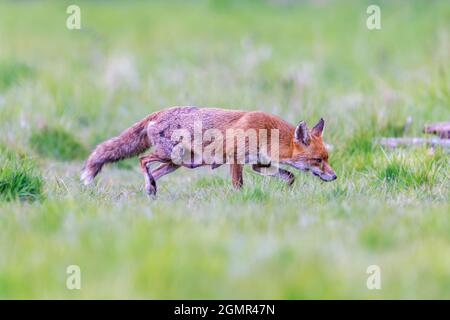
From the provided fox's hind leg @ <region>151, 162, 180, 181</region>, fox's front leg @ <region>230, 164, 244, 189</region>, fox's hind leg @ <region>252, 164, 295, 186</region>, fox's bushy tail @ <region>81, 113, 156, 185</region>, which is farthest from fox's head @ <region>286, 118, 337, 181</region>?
fox's bushy tail @ <region>81, 113, 156, 185</region>

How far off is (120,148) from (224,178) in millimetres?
1146

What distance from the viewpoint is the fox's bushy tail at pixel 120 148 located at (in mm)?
8609

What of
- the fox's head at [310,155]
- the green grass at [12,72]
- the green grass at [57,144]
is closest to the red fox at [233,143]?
the fox's head at [310,155]

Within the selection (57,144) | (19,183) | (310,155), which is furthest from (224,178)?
(57,144)

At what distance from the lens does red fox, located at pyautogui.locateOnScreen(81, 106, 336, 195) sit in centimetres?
808

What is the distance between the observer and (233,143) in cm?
806

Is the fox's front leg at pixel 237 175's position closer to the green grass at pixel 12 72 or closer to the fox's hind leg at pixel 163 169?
the fox's hind leg at pixel 163 169

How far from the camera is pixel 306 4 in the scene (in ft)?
83.6

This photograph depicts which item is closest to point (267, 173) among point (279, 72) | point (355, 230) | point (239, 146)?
point (239, 146)

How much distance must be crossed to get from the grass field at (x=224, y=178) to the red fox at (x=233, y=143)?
0.78 ft

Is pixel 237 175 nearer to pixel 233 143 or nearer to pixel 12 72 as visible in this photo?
pixel 233 143

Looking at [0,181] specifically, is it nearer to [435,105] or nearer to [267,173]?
[267,173]
